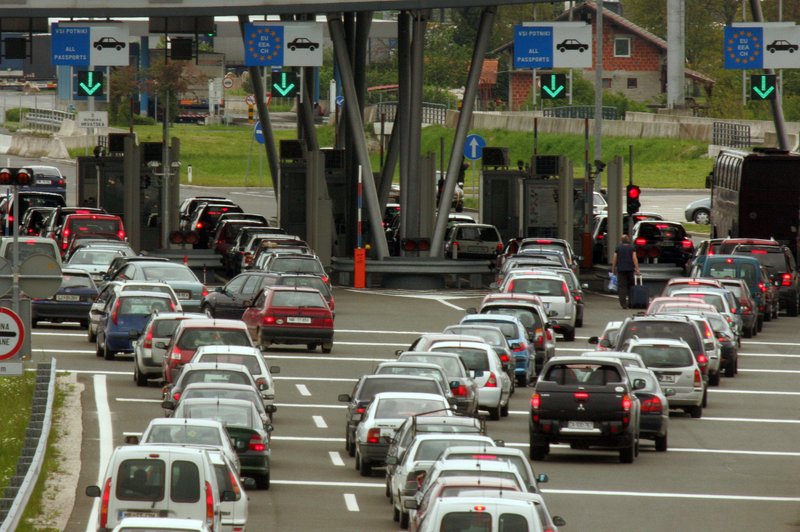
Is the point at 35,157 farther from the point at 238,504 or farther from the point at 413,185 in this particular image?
the point at 238,504

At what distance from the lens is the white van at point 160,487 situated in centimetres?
1811

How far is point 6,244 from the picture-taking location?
44.7 metres

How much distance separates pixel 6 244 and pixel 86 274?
10.3 ft

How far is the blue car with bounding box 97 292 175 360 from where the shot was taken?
120ft

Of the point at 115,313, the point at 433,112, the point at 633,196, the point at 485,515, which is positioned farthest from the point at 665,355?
the point at 433,112

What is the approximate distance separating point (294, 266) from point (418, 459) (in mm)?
25635

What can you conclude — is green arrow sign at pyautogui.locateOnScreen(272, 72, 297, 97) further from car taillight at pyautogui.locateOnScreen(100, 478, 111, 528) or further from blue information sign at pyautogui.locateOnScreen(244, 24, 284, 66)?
car taillight at pyautogui.locateOnScreen(100, 478, 111, 528)

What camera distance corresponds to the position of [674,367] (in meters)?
31.1

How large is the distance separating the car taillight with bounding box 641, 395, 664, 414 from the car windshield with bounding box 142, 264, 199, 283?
1721cm

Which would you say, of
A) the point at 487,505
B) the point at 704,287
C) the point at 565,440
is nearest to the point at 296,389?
the point at 565,440

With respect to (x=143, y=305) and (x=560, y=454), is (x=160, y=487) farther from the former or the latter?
(x=143, y=305)

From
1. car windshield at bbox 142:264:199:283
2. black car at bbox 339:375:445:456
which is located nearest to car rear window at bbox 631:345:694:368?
black car at bbox 339:375:445:456

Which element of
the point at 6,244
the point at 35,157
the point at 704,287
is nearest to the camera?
the point at 704,287

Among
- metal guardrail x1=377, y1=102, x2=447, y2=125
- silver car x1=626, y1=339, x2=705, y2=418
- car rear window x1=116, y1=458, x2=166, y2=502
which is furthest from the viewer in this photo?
metal guardrail x1=377, y1=102, x2=447, y2=125
